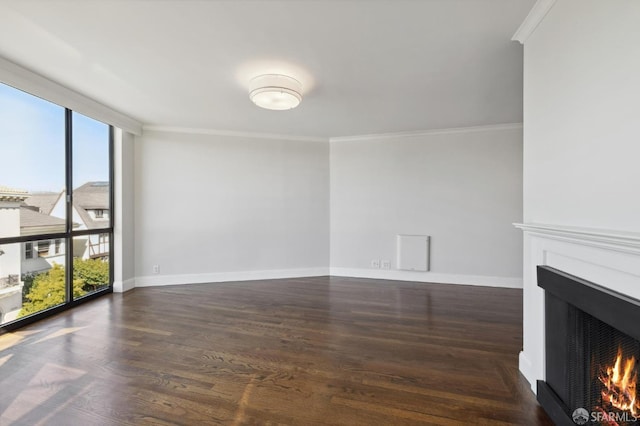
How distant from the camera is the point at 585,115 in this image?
1313mm

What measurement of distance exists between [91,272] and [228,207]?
77.4 inches

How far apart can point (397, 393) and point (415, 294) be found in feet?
7.18

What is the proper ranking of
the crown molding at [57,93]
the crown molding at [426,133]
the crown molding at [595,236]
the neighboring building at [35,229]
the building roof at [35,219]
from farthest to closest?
1. the crown molding at [426,133]
2. the building roof at [35,219]
3. the neighboring building at [35,229]
4. the crown molding at [57,93]
5. the crown molding at [595,236]

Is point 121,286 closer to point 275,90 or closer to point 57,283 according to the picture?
point 57,283

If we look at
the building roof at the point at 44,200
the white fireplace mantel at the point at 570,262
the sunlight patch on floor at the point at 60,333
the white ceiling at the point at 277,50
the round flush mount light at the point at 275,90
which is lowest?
the sunlight patch on floor at the point at 60,333

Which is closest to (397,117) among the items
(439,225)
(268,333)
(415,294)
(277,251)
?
(439,225)

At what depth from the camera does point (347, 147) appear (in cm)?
475

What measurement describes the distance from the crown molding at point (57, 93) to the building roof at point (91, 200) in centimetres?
88

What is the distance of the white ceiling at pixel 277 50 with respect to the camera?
1.71m

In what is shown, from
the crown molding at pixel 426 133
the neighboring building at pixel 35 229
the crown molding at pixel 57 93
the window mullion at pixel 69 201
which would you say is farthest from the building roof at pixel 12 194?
the crown molding at pixel 426 133

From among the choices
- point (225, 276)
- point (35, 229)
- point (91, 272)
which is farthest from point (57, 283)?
point (225, 276)

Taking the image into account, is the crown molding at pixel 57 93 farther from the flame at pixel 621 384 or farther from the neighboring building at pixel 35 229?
the flame at pixel 621 384

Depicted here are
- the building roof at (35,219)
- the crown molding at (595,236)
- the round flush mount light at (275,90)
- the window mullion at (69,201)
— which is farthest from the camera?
the window mullion at (69,201)

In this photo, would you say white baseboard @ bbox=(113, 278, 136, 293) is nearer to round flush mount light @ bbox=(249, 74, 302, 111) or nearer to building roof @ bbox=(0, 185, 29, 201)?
building roof @ bbox=(0, 185, 29, 201)
